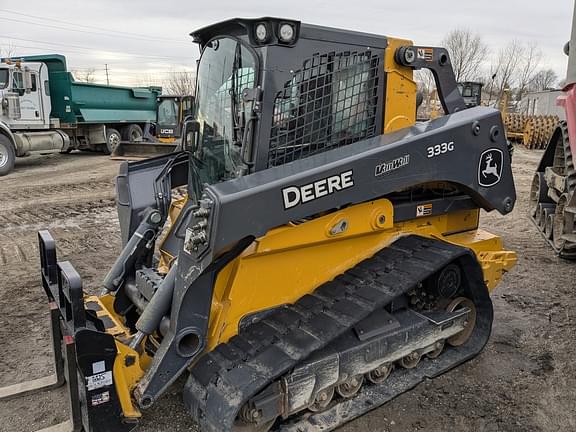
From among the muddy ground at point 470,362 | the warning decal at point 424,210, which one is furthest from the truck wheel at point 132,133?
the warning decal at point 424,210

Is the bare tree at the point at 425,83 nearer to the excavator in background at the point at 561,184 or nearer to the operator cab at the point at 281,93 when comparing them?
the operator cab at the point at 281,93

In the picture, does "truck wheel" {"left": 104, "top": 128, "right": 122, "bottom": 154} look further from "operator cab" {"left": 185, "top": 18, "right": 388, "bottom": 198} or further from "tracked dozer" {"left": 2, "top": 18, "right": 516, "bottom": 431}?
"operator cab" {"left": 185, "top": 18, "right": 388, "bottom": 198}

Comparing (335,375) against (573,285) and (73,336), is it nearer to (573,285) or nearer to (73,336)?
(73,336)

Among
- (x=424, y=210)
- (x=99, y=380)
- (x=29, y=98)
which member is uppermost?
(x=29, y=98)

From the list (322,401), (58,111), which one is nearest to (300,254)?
(322,401)

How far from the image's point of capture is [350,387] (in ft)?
10.4

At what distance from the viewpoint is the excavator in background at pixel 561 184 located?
19.0 ft

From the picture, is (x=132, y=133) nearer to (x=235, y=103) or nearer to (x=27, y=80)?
(x=27, y=80)

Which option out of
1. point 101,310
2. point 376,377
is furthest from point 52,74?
point 376,377

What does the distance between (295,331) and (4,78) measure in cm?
1425

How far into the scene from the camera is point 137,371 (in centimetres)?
280

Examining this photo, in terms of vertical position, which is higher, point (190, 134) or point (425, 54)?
point (425, 54)

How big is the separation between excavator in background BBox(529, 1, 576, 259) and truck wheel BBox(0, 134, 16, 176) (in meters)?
12.0

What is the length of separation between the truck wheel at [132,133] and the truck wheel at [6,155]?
18.5 feet
